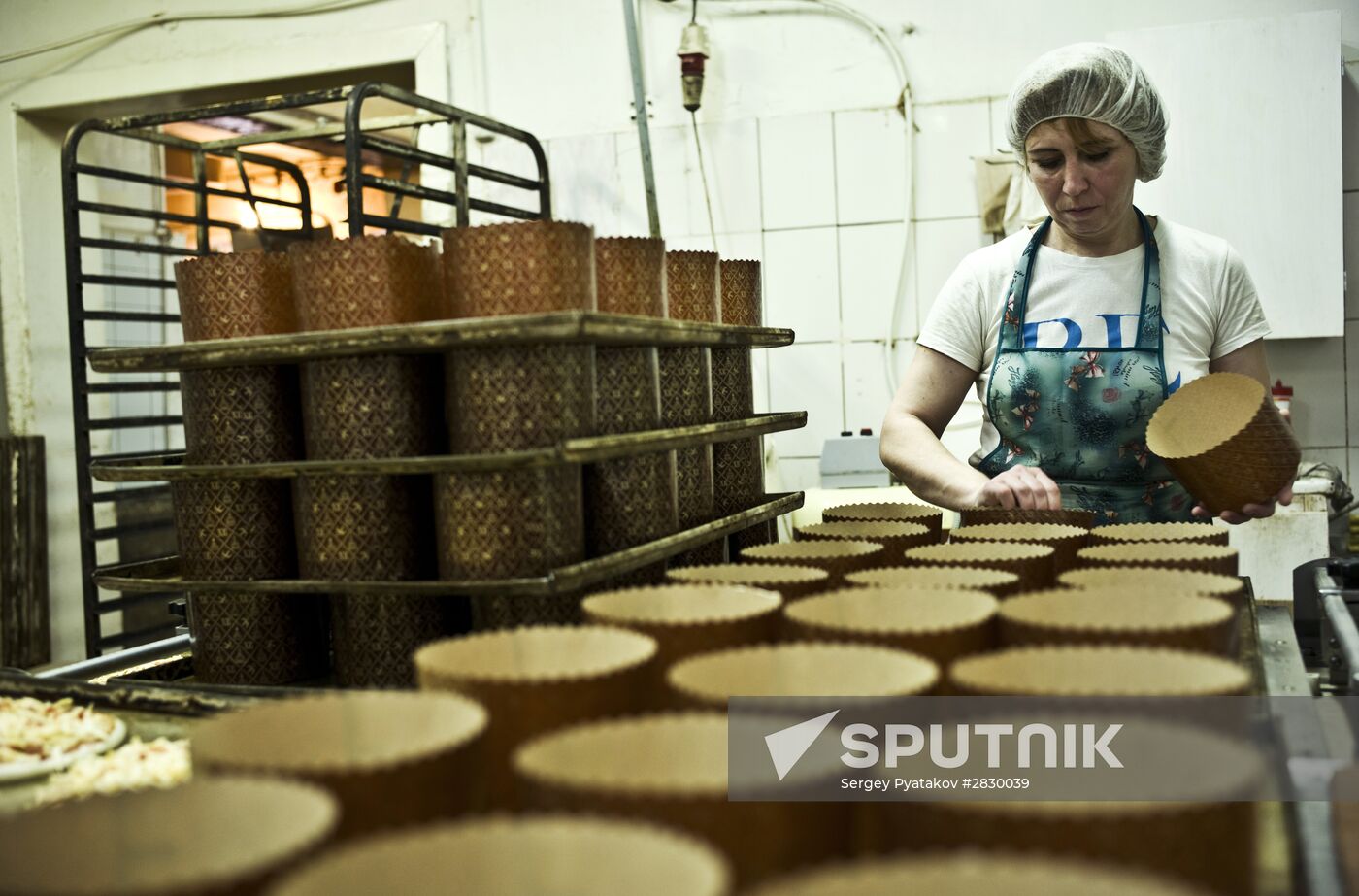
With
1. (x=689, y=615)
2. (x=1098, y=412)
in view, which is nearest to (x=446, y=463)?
(x=689, y=615)

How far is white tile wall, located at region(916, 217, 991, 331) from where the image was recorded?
3305 mm

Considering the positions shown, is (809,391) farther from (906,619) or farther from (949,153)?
(906,619)

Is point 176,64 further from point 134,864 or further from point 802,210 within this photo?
point 134,864

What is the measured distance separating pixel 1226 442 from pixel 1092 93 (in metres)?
0.70

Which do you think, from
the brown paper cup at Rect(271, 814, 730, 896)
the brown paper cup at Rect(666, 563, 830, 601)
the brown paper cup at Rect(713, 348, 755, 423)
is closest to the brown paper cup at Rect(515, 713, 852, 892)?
the brown paper cup at Rect(271, 814, 730, 896)

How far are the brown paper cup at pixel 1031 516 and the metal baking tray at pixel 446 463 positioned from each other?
39cm

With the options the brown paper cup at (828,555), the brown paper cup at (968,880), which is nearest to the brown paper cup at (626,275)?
the brown paper cup at (828,555)

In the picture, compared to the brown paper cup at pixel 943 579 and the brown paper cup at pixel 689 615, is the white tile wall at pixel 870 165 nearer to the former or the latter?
the brown paper cup at pixel 943 579

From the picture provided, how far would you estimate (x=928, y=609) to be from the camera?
3.18 ft

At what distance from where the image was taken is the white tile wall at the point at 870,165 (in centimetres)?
334

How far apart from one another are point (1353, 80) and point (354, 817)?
10.9 feet

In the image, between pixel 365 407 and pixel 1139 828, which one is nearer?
pixel 1139 828

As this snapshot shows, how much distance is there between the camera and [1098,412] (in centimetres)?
199

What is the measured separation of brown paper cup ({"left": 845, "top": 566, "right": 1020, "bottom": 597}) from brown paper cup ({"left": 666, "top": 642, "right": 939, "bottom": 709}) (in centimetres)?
26
